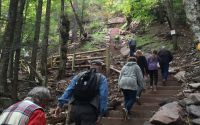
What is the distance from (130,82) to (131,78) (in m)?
0.12

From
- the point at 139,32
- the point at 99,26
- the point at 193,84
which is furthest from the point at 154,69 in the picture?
the point at 99,26

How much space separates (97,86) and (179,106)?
487cm

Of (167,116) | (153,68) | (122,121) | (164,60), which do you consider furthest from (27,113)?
(164,60)

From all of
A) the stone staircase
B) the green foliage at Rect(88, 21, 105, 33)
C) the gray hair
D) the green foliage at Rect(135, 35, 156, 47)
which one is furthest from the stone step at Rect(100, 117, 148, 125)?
the green foliage at Rect(88, 21, 105, 33)

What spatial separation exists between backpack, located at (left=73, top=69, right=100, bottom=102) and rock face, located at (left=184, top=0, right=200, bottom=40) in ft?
20.6

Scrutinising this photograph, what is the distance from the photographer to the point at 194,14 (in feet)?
39.7

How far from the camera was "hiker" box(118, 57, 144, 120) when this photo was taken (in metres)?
10.5

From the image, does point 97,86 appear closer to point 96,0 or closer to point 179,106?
point 179,106

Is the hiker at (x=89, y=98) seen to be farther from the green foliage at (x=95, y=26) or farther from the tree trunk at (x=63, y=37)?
the green foliage at (x=95, y=26)

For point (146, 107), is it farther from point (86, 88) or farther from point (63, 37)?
Answer: point (63, 37)

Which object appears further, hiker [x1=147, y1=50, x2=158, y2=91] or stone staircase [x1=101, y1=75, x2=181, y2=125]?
hiker [x1=147, y1=50, x2=158, y2=91]

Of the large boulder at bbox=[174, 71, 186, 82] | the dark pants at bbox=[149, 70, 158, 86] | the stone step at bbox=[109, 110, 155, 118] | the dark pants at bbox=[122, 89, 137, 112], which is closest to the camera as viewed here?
the dark pants at bbox=[122, 89, 137, 112]

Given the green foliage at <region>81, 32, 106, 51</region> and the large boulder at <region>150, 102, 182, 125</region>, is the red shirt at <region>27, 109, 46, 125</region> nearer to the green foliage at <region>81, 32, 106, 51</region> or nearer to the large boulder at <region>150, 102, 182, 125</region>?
the large boulder at <region>150, 102, 182, 125</region>

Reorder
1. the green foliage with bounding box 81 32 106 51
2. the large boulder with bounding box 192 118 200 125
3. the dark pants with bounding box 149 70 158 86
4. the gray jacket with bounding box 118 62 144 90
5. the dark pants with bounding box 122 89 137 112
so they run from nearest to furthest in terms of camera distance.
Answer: the large boulder with bounding box 192 118 200 125
the gray jacket with bounding box 118 62 144 90
the dark pants with bounding box 122 89 137 112
the dark pants with bounding box 149 70 158 86
the green foliage with bounding box 81 32 106 51
